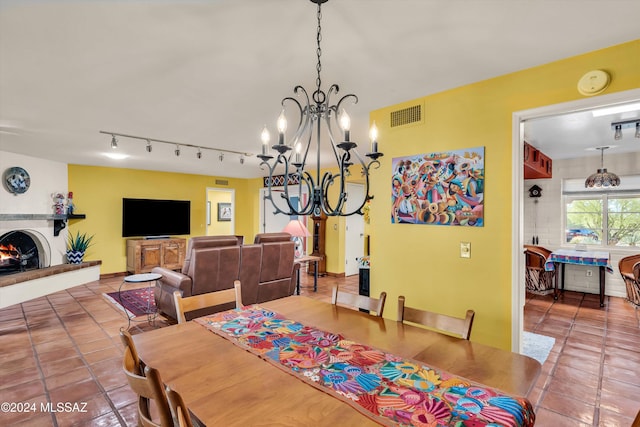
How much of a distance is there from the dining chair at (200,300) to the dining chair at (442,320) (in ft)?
3.48

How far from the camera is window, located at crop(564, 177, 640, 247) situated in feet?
16.6

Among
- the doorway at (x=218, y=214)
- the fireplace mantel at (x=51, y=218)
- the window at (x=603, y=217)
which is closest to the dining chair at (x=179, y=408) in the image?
the fireplace mantel at (x=51, y=218)

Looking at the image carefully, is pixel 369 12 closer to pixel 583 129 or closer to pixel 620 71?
pixel 620 71

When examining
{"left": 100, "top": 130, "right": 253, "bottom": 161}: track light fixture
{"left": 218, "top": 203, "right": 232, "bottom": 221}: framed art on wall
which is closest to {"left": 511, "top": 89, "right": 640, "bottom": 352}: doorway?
{"left": 100, "top": 130, "right": 253, "bottom": 161}: track light fixture

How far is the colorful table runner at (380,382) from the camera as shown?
36.7 inches

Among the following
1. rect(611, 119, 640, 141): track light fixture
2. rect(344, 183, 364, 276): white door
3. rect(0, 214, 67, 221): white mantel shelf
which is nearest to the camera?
rect(611, 119, 640, 141): track light fixture

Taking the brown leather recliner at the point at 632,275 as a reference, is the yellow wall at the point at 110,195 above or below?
above

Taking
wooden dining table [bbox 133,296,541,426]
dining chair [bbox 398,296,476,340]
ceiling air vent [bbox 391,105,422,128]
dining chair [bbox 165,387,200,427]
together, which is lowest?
wooden dining table [bbox 133,296,541,426]

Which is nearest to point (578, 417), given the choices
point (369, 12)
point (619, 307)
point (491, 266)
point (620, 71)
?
point (491, 266)

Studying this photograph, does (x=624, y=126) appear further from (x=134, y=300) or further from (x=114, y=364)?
(x=134, y=300)

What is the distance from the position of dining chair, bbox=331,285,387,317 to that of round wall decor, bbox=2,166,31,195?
240 inches

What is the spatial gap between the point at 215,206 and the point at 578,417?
31.2 feet

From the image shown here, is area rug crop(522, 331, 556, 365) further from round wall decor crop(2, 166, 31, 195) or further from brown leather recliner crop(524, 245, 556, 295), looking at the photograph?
round wall decor crop(2, 166, 31, 195)

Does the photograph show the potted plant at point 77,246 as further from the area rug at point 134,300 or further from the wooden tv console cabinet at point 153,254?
the area rug at point 134,300
